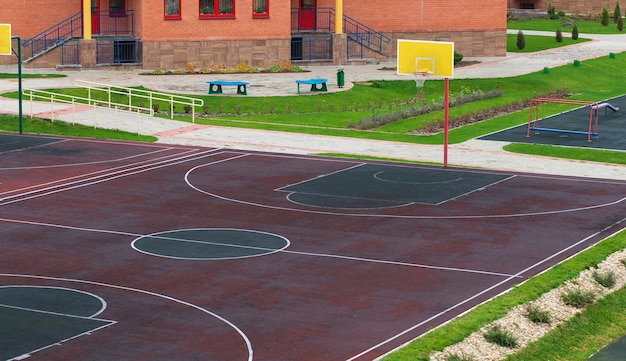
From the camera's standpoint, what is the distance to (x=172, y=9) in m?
68.2

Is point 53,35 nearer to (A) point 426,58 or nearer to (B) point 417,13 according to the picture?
(B) point 417,13

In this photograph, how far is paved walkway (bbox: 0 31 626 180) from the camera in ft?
145

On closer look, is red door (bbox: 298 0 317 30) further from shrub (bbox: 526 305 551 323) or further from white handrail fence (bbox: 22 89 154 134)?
shrub (bbox: 526 305 551 323)

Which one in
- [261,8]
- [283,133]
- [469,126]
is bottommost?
[283,133]

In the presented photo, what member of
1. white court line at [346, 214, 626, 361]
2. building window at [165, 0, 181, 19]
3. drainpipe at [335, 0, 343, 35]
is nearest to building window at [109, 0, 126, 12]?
building window at [165, 0, 181, 19]

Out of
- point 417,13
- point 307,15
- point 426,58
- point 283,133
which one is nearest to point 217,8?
point 307,15

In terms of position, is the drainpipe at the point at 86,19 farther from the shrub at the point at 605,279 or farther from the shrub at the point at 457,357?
the shrub at the point at 457,357

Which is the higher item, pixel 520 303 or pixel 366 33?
pixel 366 33

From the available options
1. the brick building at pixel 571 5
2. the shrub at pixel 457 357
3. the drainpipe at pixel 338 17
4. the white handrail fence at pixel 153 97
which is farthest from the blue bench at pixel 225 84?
the brick building at pixel 571 5

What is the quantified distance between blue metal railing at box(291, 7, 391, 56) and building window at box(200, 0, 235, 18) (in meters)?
6.32

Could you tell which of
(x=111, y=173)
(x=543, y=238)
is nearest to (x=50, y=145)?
(x=111, y=173)

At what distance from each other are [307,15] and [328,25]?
138 cm

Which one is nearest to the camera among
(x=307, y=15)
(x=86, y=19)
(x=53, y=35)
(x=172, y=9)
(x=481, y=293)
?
(x=481, y=293)

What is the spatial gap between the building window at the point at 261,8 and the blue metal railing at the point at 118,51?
6572 millimetres
